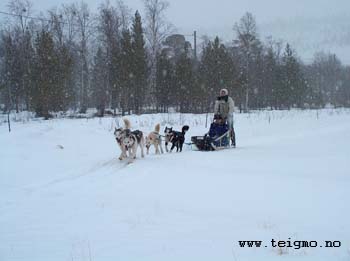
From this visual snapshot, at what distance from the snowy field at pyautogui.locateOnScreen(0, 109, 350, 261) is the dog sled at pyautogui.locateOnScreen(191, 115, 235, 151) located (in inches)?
41.4

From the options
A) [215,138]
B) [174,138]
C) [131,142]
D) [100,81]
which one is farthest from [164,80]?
[131,142]

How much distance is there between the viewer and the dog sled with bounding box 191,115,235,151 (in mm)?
10125

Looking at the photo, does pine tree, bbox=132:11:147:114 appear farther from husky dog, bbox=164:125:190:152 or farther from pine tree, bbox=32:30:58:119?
husky dog, bbox=164:125:190:152

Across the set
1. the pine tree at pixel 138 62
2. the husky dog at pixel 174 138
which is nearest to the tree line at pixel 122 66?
the pine tree at pixel 138 62

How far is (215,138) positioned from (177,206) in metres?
5.64

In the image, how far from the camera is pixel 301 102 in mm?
45469

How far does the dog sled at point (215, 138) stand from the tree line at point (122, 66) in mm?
16693

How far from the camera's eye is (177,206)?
485 centimetres

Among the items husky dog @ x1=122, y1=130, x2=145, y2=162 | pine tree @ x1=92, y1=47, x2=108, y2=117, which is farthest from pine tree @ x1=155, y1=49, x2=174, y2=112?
husky dog @ x1=122, y1=130, x2=145, y2=162

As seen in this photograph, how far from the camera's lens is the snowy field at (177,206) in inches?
134

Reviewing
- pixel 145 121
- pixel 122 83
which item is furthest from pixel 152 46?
pixel 145 121

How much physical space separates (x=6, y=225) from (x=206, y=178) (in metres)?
3.36

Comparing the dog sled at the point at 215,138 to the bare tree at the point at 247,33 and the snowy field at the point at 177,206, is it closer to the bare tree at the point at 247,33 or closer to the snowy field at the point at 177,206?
the snowy field at the point at 177,206

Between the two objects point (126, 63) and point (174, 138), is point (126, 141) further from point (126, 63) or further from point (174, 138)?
point (126, 63)
